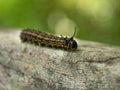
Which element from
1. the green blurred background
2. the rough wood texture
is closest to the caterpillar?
the rough wood texture

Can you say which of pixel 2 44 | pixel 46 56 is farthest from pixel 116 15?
pixel 46 56

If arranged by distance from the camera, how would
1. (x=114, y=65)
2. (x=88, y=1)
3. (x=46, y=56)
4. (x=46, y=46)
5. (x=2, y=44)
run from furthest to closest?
(x=88, y=1) < (x=2, y=44) < (x=46, y=46) < (x=46, y=56) < (x=114, y=65)

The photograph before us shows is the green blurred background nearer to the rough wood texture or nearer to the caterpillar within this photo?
the caterpillar

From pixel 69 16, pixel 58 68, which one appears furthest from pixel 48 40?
pixel 69 16

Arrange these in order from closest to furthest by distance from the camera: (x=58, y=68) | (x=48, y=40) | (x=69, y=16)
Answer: (x=58, y=68), (x=48, y=40), (x=69, y=16)

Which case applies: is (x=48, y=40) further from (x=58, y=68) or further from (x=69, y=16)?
(x=69, y=16)

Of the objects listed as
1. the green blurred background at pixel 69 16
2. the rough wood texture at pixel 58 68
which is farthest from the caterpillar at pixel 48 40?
the green blurred background at pixel 69 16

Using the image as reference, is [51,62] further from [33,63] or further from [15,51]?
[15,51]
